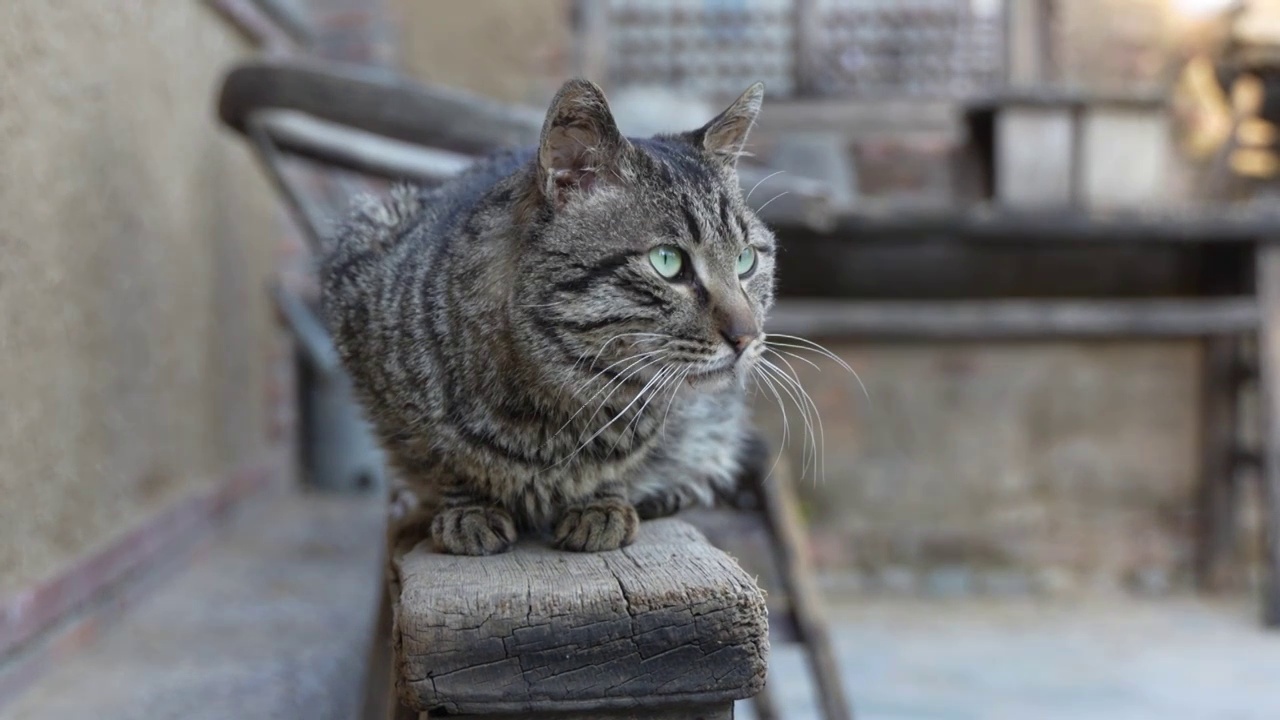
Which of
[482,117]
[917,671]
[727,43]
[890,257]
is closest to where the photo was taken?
[482,117]

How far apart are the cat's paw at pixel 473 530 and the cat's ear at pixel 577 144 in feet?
1.23

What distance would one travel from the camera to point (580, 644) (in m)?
1.03

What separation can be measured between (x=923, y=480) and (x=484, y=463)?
139 inches

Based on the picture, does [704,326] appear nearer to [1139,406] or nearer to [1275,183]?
[1139,406]

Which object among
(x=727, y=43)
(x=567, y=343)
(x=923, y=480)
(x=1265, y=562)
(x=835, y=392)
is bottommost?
(x=1265, y=562)

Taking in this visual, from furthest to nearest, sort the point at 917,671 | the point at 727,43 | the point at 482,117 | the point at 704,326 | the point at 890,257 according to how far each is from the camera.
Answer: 1. the point at 727,43
2. the point at 890,257
3. the point at 917,671
4. the point at 482,117
5. the point at 704,326

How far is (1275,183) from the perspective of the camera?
205 inches

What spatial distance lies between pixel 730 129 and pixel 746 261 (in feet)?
0.66

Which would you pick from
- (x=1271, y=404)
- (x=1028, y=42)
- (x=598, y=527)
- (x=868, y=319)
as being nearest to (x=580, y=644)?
(x=598, y=527)

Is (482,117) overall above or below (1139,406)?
above

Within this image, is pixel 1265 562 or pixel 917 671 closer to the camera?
pixel 917 671

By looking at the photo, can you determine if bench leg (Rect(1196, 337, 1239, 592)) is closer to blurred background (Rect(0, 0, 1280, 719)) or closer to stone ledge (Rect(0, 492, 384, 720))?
blurred background (Rect(0, 0, 1280, 719))

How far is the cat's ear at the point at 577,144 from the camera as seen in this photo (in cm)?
129

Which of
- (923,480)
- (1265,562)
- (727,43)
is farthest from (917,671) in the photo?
(727,43)
